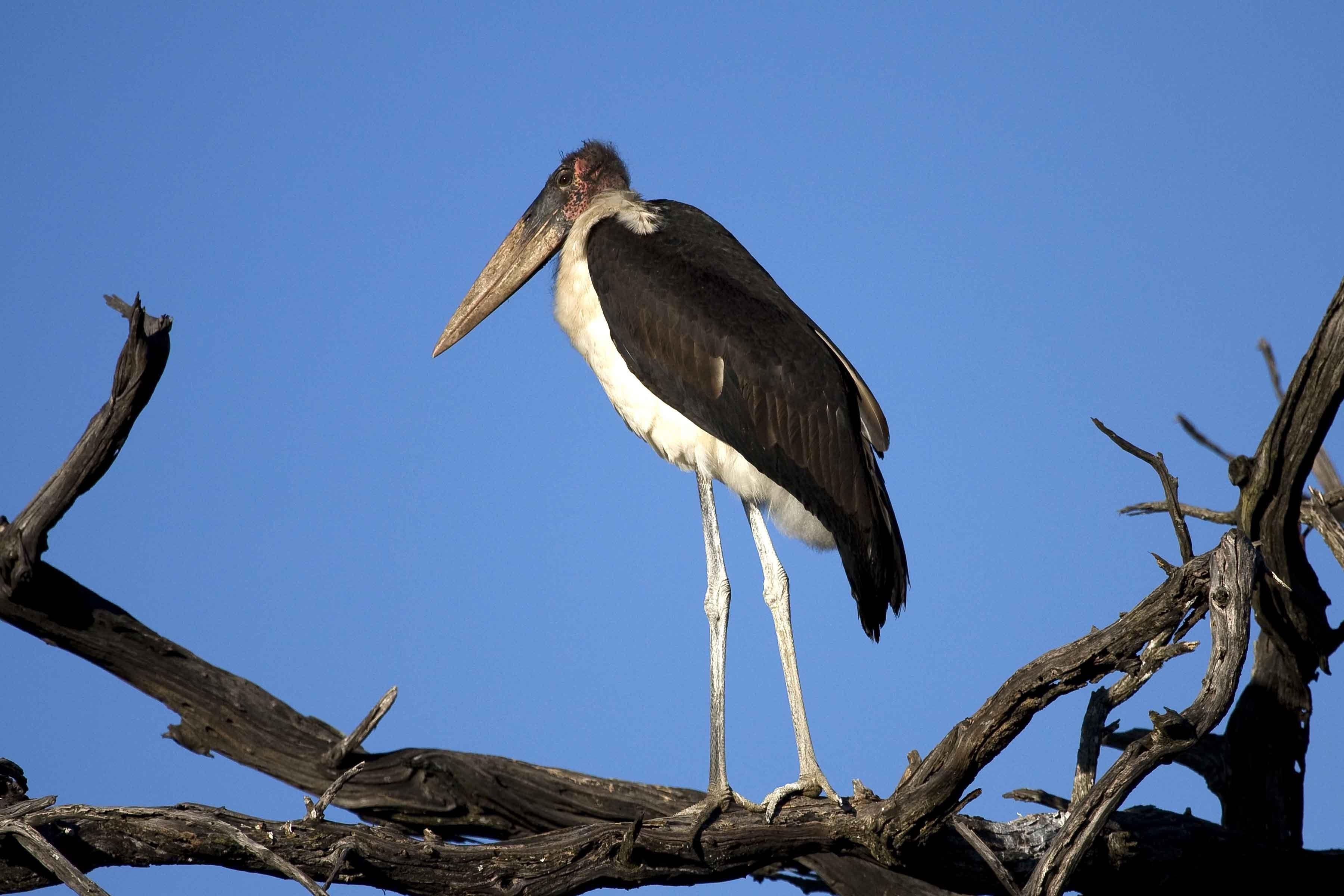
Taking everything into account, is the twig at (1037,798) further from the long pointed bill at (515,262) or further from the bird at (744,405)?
the long pointed bill at (515,262)

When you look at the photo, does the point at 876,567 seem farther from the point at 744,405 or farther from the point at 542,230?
the point at 542,230

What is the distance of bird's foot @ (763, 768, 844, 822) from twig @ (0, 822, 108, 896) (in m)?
2.15

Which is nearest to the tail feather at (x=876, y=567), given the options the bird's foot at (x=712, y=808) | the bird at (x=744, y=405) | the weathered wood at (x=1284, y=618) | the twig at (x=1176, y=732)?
the bird at (x=744, y=405)

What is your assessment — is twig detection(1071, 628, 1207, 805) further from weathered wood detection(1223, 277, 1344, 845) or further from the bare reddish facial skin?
the bare reddish facial skin

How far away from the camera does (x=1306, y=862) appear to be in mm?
5012

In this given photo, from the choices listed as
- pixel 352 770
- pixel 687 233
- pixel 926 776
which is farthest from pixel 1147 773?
pixel 687 233

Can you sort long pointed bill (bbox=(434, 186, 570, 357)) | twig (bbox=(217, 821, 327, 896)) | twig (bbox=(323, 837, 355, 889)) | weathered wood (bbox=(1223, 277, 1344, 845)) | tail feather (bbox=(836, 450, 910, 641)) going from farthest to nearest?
long pointed bill (bbox=(434, 186, 570, 357))
tail feather (bbox=(836, 450, 910, 641))
weathered wood (bbox=(1223, 277, 1344, 845))
twig (bbox=(323, 837, 355, 889))
twig (bbox=(217, 821, 327, 896))

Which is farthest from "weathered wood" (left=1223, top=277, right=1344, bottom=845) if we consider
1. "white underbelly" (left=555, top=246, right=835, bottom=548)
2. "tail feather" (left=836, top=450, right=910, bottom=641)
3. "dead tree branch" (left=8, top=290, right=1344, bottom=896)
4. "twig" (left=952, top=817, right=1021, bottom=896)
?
"white underbelly" (left=555, top=246, right=835, bottom=548)

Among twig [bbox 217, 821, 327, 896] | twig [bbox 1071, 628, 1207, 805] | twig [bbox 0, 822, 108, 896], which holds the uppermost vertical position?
twig [bbox 1071, 628, 1207, 805]

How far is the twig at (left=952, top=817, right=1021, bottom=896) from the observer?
405 centimetres

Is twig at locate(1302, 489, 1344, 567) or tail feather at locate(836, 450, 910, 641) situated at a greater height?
twig at locate(1302, 489, 1344, 567)

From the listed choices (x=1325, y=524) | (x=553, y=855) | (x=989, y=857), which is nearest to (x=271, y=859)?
(x=553, y=855)

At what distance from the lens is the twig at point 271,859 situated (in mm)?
3709

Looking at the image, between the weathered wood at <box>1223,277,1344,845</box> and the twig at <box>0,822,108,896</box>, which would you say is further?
the weathered wood at <box>1223,277,1344,845</box>
